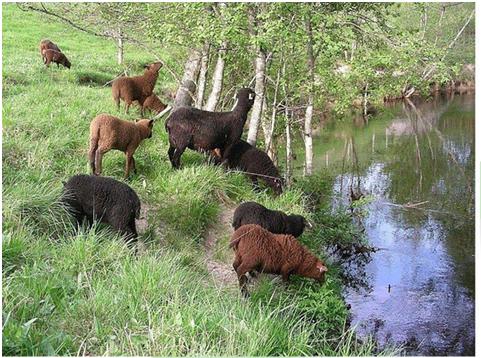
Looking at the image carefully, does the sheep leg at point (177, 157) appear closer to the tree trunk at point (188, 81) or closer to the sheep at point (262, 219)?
the sheep at point (262, 219)

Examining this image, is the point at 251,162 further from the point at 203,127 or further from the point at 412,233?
the point at 412,233

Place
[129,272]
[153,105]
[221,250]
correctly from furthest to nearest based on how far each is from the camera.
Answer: [153,105] < [221,250] < [129,272]

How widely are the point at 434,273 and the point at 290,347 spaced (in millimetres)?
6417

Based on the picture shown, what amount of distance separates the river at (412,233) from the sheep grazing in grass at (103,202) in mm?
3031

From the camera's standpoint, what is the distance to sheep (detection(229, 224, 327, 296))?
6.49 m

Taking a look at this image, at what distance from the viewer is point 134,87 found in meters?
10.5

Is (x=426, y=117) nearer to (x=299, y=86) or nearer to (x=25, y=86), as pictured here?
(x=299, y=86)

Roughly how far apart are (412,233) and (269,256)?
261 inches

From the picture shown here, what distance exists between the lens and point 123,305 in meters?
4.38

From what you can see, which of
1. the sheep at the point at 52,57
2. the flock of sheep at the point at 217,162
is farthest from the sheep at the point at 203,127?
the sheep at the point at 52,57

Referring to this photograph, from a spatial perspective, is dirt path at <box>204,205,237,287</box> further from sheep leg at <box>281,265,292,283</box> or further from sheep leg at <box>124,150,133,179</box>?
sheep leg at <box>124,150,133,179</box>

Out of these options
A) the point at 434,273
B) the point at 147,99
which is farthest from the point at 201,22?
the point at 434,273

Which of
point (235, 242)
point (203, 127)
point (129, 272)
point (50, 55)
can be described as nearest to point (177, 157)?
point (203, 127)

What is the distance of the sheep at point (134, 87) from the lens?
10414mm
